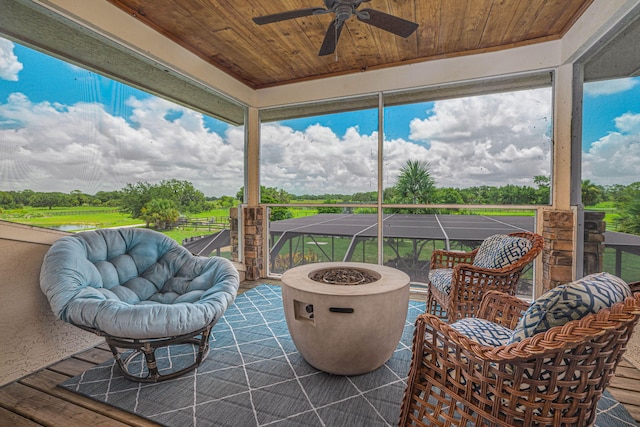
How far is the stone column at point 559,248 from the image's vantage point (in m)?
2.86

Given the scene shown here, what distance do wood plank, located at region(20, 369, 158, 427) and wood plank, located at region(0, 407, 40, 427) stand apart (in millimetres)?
173

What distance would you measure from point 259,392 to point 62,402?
108 cm

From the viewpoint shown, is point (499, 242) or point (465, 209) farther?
point (465, 209)

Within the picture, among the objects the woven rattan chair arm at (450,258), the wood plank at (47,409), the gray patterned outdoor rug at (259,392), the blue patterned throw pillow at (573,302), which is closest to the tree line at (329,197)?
the woven rattan chair arm at (450,258)

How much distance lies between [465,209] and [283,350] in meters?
2.50

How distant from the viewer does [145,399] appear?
1.70 meters

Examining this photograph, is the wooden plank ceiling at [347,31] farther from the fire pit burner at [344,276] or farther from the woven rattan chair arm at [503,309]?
the woven rattan chair arm at [503,309]

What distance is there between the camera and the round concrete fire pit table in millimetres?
1764

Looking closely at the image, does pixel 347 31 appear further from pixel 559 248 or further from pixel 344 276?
pixel 559 248

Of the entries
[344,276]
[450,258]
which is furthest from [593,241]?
[344,276]

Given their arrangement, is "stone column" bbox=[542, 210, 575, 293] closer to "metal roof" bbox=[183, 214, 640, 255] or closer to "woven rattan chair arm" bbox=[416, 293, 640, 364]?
"metal roof" bbox=[183, 214, 640, 255]

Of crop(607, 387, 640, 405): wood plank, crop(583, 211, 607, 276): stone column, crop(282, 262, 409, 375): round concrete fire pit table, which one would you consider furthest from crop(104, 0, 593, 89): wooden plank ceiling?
crop(607, 387, 640, 405): wood plank

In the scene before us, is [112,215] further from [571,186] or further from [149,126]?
[571,186]

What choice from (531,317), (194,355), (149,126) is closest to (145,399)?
(194,355)
